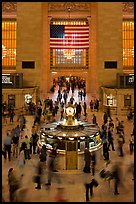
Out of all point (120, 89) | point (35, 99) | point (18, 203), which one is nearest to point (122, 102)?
point (120, 89)

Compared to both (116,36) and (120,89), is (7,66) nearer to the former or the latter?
(116,36)

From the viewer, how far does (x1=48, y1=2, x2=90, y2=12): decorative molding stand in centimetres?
3142

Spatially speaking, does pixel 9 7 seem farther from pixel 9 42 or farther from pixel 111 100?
pixel 111 100

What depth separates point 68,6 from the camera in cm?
3141

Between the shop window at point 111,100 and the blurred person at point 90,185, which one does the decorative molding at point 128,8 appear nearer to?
the shop window at point 111,100

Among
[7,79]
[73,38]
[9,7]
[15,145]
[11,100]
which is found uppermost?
[9,7]

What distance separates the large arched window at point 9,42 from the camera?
118 feet

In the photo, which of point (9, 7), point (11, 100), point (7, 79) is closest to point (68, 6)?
point (9, 7)

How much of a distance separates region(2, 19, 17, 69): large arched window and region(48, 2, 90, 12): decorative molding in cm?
601

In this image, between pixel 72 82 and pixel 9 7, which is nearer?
pixel 72 82

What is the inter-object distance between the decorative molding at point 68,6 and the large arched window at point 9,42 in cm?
601

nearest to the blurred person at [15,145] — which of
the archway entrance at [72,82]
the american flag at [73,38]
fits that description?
the american flag at [73,38]

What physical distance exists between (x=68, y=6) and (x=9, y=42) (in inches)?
330

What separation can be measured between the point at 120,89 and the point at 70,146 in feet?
39.9
